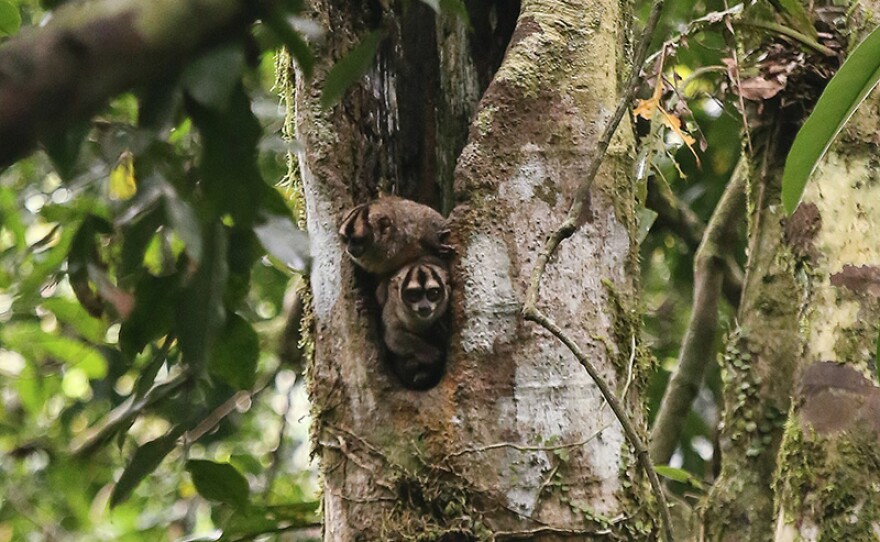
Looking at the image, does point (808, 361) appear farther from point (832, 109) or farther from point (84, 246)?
point (84, 246)

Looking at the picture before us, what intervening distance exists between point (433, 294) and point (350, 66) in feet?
4.72

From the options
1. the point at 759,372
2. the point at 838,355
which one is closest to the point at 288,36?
the point at 838,355

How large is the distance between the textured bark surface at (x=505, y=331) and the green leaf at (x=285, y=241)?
1164mm

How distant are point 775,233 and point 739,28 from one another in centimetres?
66

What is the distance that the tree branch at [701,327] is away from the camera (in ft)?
13.8

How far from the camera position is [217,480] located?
2.03 m

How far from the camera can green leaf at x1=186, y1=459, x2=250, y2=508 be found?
202cm

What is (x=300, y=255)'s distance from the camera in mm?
1537

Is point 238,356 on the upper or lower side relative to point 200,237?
lower

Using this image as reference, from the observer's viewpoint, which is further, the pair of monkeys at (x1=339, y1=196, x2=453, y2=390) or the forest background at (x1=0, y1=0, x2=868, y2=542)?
the pair of monkeys at (x1=339, y1=196, x2=453, y2=390)

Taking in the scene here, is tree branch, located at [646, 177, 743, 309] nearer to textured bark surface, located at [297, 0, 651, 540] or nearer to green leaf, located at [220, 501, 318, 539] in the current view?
textured bark surface, located at [297, 0, 651, 540]

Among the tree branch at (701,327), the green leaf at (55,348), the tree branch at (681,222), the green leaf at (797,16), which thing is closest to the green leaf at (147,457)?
the green leaf at (55,348)

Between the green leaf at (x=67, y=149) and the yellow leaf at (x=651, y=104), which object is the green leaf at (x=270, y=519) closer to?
the yellow leaf at (x=651, y=104)

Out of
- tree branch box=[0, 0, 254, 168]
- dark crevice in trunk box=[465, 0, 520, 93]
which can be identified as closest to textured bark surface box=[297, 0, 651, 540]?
dark crevice in trunk box=[465, 0, 520, 93]
